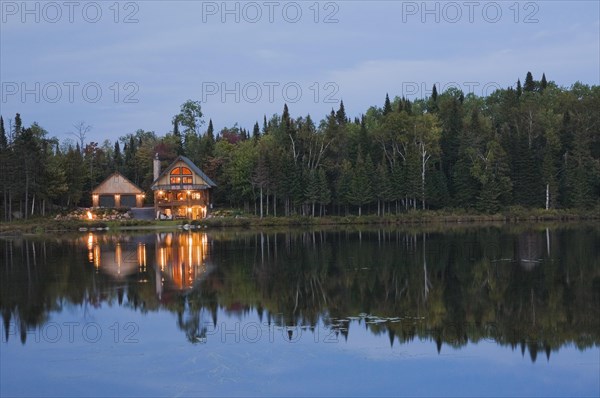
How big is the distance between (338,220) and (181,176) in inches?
819

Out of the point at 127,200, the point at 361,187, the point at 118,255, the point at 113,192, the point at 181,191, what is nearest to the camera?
the point at 118,255

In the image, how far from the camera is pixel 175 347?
16.8m

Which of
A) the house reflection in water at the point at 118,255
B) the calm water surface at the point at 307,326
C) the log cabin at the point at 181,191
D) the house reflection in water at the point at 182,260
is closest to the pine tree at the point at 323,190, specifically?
the log cabin at the point at 181,191

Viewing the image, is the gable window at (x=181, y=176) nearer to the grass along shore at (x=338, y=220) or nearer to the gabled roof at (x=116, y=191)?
Result: the gabled roof at (x=116, y=191)

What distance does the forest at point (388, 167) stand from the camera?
75500 mm

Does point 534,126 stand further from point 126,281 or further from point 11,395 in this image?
point 11,395

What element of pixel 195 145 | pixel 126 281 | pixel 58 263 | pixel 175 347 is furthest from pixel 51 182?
pixel 175 347

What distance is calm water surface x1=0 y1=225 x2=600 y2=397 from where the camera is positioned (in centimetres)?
1391

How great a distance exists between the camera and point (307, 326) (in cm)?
1866

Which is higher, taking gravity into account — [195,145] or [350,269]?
[195,145]

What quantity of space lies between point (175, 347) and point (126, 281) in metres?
12.0

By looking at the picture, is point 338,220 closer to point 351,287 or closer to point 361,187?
point 361,187

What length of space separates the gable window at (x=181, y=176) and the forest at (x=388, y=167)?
5089mm

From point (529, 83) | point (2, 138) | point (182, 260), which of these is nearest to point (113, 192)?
point (2, 138)
